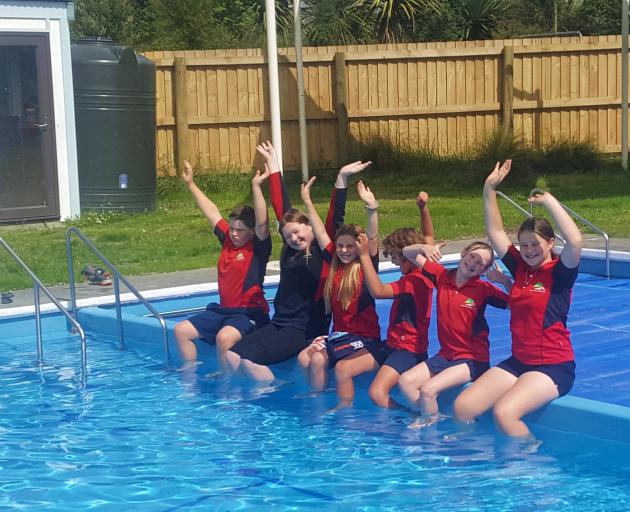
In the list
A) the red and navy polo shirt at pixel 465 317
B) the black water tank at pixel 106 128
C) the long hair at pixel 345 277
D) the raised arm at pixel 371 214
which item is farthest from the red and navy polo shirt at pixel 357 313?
the black water tank at pixel 106 128

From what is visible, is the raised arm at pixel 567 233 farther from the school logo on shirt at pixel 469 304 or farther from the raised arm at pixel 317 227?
the raised arm at pixel 317 227

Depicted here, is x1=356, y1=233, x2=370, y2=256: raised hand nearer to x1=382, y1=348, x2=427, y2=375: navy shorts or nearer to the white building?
x1=382, y1=348, x2=427, y2=375: navy shorts

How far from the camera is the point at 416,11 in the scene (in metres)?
25.6

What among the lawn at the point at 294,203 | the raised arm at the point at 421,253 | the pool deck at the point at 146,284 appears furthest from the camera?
the lawn at the point at 294,203

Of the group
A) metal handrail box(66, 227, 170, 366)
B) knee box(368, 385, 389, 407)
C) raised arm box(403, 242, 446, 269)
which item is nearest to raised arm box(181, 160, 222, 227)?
metal handrail box(66, 227, 170, 366)

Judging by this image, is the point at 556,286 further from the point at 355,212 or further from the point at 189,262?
the point at 355,212

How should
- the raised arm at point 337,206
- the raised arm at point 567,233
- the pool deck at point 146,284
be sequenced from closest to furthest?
the raised arm at point 567,233, the raised arm at point 337,206, the pool deck at point 146,284

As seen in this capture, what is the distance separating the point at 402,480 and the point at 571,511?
868 mm

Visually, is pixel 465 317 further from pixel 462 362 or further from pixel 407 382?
pixel 407 382

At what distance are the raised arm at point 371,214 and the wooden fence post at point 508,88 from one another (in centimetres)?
1203


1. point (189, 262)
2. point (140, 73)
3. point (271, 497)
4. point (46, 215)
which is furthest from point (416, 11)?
point (271, 497)

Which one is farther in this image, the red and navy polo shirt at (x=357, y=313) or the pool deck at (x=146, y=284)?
the pool deck at (x=146, y=284)

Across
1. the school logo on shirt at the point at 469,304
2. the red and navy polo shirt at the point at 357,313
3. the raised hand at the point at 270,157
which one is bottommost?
the red and navy polo shirt at the point at 357,313

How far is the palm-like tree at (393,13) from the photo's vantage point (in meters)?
25.3
